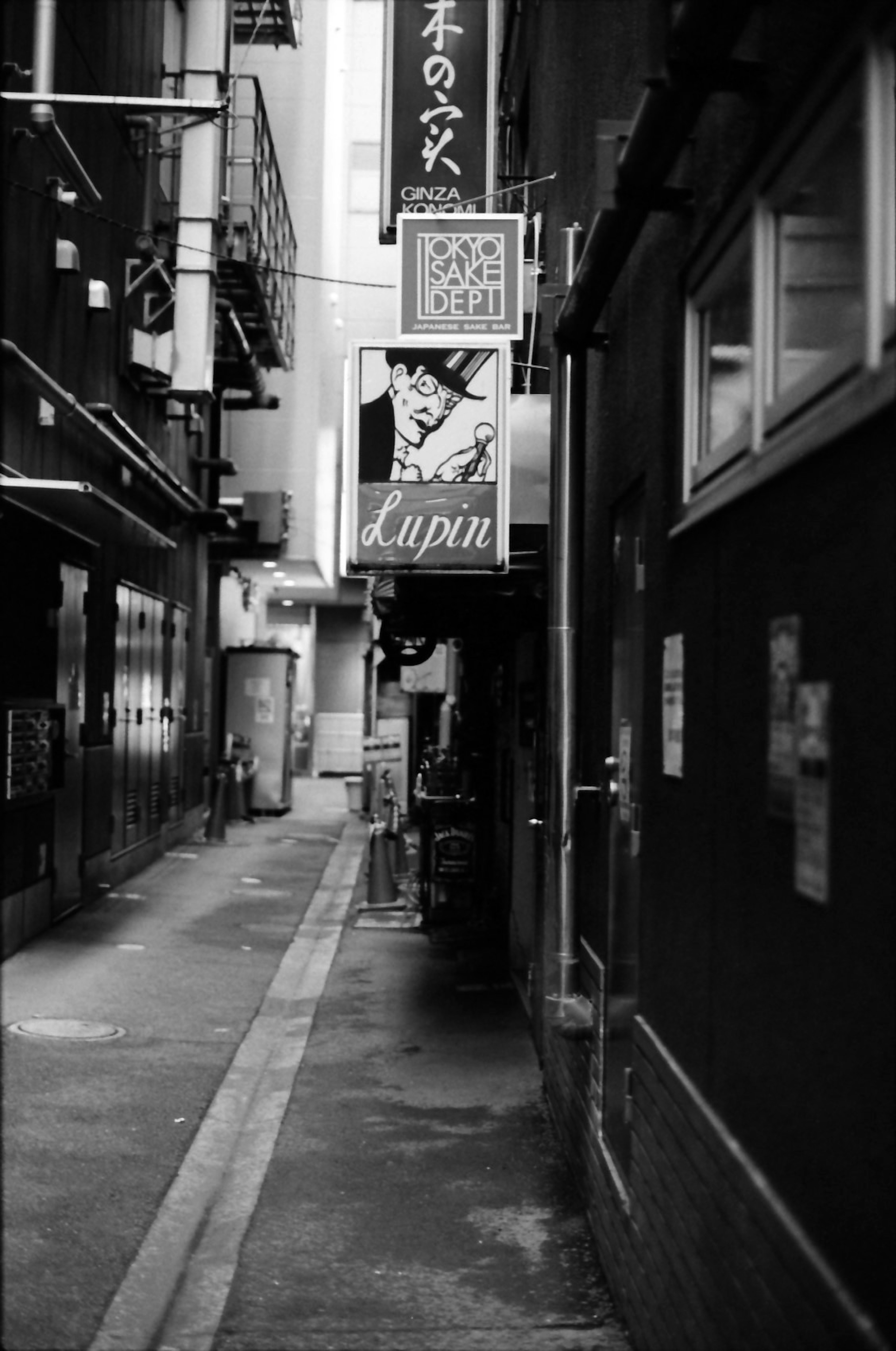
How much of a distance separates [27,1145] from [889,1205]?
5.39 m

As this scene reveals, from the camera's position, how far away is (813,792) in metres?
2.89

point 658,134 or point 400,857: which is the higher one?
point 658,134

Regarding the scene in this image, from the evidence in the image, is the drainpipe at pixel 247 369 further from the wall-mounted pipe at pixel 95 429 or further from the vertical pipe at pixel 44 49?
the vertical pipe at pixel 44 49

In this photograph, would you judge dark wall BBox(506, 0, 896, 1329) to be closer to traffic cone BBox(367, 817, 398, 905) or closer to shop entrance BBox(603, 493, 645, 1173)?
shop entrance BBox(603, 493, 645, 1173)

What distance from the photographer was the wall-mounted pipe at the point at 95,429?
1088 cm

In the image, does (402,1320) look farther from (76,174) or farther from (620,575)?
(76,174)

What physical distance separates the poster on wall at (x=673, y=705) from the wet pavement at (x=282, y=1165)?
202cm

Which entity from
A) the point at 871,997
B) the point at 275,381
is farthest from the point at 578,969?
the point at 275,381

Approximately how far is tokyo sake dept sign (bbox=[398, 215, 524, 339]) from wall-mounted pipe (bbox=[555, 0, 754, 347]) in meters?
2.42

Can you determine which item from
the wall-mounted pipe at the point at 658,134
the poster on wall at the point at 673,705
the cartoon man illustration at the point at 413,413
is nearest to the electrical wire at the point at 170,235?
the cartoon man illustration at the point at 413,413

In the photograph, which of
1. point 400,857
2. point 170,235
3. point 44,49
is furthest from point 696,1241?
point 170,235

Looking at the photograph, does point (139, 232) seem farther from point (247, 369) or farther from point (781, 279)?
point (781, 279)

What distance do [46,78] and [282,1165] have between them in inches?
312

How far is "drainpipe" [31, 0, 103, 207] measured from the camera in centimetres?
1048
